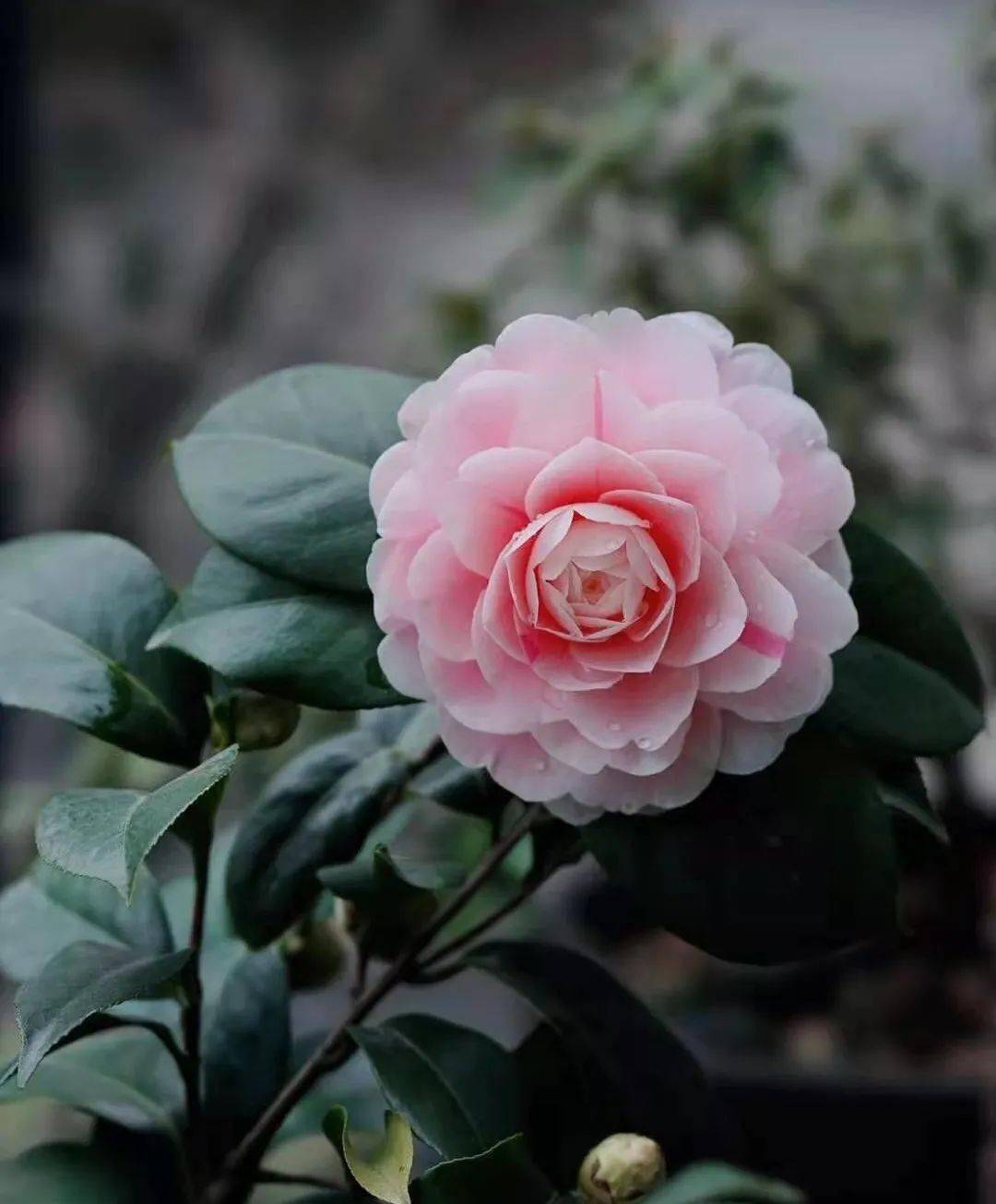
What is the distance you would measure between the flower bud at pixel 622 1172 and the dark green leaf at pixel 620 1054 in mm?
74

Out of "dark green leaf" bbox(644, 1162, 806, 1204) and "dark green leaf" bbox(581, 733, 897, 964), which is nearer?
"dark green leaf" bbox(644, 1162, 806, 1204)

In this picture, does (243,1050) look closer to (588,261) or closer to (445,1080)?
(445,1080)

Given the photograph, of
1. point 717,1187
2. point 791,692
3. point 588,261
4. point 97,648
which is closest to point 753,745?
point 791,692

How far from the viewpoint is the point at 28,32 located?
1628mm

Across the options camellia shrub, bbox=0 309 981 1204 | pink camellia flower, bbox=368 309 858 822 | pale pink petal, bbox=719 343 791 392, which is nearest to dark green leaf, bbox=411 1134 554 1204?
camellia shrub, bbox=0 309 981 1204

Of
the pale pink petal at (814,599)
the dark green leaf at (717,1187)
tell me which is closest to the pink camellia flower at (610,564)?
the pale pink petal at (814,599)

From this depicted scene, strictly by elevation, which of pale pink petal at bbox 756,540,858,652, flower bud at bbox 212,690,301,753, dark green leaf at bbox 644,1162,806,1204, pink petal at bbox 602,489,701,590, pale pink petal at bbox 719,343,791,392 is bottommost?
dark green leaf at bbox 644,1162,806,1204

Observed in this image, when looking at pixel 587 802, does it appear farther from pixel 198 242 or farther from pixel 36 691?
pixel 198 242

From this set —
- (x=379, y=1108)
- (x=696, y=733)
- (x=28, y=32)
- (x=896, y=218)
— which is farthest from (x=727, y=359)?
(x=28, y=32)

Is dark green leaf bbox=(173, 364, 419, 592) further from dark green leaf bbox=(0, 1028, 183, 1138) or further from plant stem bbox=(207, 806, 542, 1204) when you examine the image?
dark green leaf bbox=(0, 1028, 183, 1138)

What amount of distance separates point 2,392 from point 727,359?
1382mm

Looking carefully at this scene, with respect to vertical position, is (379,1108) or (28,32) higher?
(28,32)

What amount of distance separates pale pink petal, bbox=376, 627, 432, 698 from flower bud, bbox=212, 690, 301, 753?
0.07m

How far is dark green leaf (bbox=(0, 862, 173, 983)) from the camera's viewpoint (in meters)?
0.51
